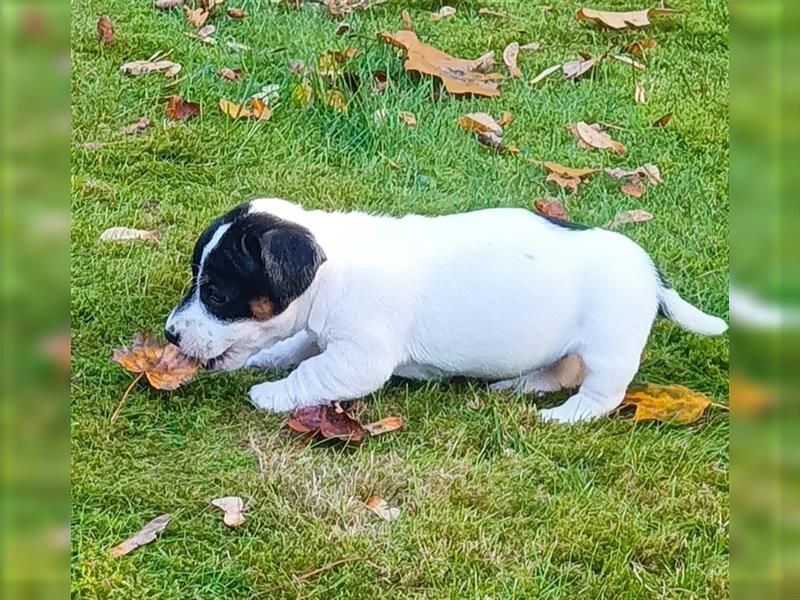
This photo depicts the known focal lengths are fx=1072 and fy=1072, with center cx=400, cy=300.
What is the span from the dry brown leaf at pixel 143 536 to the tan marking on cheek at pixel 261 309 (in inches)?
13.4

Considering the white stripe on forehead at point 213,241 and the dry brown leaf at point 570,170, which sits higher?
the white stripe on forehead at point 213,241

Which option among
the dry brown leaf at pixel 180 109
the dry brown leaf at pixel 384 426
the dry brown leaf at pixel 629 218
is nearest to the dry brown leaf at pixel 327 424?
the dry brown leaf at pixel 384 426

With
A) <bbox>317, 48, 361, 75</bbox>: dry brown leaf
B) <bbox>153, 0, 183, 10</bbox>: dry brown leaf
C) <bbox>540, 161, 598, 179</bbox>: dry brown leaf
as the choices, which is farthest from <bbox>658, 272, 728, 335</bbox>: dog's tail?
<bbox>153, 0, 183, 10</bbox>: dry brown leaf

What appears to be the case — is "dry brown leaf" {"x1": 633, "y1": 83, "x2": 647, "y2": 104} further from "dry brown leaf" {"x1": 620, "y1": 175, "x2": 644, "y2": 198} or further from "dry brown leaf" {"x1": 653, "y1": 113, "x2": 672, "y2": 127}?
"dry brown leaf" {"x1": 620, "y1": 175, "x2": 644, "y2": 198}

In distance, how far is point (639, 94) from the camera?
2209 mm

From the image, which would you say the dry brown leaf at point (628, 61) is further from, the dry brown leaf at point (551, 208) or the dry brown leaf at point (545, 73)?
the dry brown leaf at point (551, 208)

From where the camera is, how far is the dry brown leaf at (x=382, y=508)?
A: 58.8 inches

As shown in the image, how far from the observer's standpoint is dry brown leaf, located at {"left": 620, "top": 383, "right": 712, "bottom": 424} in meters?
1.67

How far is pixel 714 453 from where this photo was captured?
1.58m

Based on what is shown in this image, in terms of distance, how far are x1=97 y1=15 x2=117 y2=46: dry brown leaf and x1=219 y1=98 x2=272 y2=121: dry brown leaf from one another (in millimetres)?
243

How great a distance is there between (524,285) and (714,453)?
0.38 m

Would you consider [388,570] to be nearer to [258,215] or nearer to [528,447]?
[528,447]

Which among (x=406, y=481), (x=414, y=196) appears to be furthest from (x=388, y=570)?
(x=414, y=196)

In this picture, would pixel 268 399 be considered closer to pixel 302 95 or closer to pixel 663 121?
pixel 302 95
